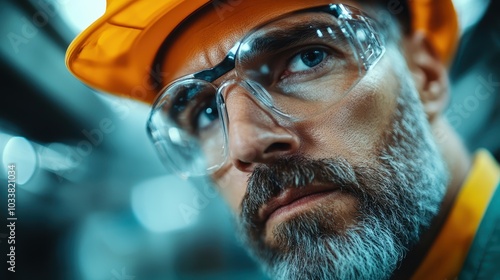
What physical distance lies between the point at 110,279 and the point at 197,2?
83cm

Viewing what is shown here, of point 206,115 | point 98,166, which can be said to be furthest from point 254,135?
point 98,166

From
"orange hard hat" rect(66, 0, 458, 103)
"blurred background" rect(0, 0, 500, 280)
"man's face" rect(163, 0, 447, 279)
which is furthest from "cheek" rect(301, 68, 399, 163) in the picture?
"blurred background" rect(0, 0, 500, 280)

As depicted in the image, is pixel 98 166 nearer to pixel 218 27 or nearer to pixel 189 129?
pixel 189 129

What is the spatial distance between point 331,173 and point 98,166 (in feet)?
2.46

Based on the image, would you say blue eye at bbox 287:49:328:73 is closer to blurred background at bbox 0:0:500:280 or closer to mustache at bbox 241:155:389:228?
mustache at bbox 241:155:389:228

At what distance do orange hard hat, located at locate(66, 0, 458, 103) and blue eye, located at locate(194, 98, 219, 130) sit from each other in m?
0.16

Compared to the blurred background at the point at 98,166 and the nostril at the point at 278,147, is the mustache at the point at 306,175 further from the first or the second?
the blurred background at the point at 98,166

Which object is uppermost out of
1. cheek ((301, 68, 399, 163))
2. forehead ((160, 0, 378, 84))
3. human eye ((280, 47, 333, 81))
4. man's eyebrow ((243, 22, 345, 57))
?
forehead ((160, 0, 378, 84))

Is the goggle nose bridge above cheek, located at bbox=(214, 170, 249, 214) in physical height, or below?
above

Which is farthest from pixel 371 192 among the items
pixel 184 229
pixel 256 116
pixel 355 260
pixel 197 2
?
pixel 184 229

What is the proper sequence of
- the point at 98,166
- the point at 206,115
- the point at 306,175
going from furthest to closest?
1. the point at 98,166
2. the point at 206,115
3. the point at 306,175

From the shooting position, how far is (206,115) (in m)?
1.14

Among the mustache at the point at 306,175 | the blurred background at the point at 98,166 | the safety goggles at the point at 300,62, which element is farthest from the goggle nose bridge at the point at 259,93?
the blurred background at the point at 98,166

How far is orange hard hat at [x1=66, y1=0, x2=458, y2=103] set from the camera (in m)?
1.02
